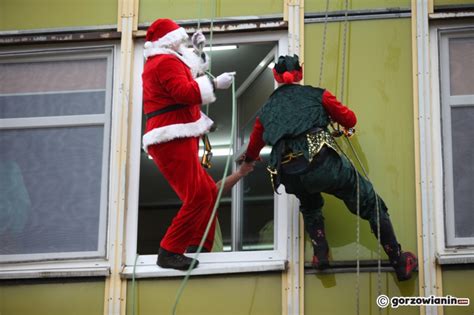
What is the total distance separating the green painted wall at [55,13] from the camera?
7844mm

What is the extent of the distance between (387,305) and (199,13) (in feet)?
8.02

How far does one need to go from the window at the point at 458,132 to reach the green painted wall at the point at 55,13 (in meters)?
2.35

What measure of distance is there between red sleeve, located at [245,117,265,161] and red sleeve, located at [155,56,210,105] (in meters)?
0.42

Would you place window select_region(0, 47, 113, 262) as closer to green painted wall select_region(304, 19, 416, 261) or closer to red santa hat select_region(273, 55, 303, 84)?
red santa hat select_region(273, 55, 303, 84)

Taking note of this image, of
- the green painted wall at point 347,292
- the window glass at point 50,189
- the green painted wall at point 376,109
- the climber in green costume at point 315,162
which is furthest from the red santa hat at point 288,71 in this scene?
the window glass at point 50,189

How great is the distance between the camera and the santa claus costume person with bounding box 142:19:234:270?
7.07 meters

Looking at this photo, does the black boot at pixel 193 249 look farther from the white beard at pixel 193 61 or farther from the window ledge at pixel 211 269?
the white beard at pixel 193 61

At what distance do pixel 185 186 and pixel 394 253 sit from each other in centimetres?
139

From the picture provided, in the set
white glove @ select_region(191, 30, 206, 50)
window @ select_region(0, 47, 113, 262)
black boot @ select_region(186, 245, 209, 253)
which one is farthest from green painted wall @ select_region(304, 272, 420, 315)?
white glove @ select_region(191, 30, 206, 50)

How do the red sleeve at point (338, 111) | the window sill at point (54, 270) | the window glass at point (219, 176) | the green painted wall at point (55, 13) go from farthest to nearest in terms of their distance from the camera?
the window glass at point (219, 176) → the green painted wall at point (55, 13) → the window sill at point (54, 270) → the red sleeve at point (338, 111)

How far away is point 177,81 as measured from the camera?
22.9 ft

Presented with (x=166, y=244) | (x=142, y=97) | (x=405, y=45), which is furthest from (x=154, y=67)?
(x=405, y=45)

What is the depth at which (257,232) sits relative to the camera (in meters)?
8.44

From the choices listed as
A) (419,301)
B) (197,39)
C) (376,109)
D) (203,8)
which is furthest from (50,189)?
(419,301)
